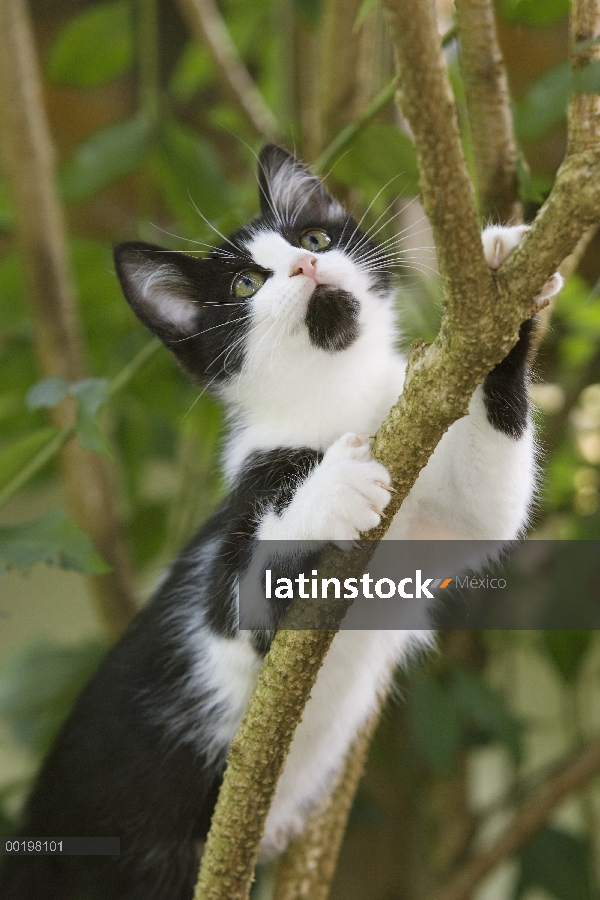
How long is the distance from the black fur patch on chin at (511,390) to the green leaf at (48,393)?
509mm

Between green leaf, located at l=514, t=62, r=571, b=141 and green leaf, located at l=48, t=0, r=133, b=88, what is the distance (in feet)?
2.62

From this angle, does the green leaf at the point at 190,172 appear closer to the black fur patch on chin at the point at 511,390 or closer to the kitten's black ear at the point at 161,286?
the kitten's black ear at the point at 161,286

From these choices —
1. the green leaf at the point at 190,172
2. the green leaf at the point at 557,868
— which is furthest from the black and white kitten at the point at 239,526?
the green leaf at the point at 557,868

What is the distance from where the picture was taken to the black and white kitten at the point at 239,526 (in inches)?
39.9

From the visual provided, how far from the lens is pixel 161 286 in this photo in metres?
1.18

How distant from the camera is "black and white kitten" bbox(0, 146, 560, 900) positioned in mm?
1014

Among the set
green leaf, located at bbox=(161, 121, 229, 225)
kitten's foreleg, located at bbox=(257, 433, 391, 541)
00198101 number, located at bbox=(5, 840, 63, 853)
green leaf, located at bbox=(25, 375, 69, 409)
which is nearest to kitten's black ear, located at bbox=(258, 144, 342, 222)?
green leaf, located at bbox=(161, 121, 229, 225)

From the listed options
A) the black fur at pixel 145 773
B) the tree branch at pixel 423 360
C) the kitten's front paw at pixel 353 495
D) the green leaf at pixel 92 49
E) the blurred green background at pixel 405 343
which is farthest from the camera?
the green leaf at pixel 92 49

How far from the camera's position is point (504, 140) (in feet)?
3.74

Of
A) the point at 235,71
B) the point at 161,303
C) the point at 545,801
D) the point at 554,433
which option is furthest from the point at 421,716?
the point at 235,71

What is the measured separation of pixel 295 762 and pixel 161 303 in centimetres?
63

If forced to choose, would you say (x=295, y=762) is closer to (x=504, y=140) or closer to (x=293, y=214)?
(x=293, y=214)

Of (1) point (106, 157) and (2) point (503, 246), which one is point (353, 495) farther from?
(1) point (106, 157)

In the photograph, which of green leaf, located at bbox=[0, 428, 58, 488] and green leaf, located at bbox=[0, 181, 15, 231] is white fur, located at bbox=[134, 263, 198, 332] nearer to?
green leaf, located at bbox=[0, 428, 58, 488]
